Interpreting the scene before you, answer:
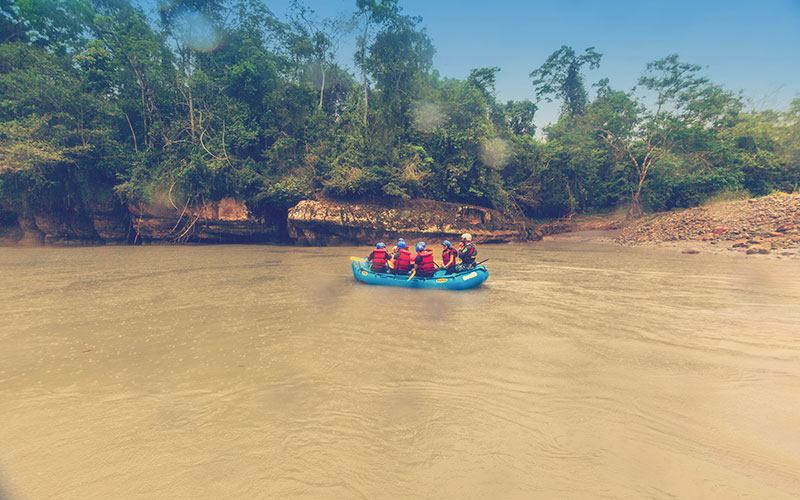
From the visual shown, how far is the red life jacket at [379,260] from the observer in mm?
9914

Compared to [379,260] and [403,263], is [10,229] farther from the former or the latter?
[403,263]

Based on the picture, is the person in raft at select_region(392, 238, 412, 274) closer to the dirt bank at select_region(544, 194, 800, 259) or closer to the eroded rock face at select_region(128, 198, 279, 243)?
the dirt bank at select_region(544, 194, 800, 259)

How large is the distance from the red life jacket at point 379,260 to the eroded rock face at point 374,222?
928 centimetres

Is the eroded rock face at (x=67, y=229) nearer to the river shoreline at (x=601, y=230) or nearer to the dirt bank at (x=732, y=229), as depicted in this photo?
the river shoreline at (x=601, y=230)

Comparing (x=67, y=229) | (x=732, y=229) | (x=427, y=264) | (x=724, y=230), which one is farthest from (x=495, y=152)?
(x=67, y=229)

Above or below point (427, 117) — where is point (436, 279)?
below

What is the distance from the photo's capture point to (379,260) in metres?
9.94

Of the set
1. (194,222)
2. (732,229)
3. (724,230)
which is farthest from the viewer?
(194,222)

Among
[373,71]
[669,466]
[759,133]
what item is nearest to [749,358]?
[669,466]

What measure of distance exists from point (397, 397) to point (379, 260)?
6409mm

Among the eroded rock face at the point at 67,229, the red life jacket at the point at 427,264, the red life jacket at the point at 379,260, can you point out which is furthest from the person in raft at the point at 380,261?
the eroded rock face at the point at 67,229

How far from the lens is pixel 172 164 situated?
763 inches

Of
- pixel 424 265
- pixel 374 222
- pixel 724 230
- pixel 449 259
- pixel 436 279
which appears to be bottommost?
pixel 436 279

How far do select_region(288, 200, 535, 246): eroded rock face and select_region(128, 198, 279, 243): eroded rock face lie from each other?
2.85m
